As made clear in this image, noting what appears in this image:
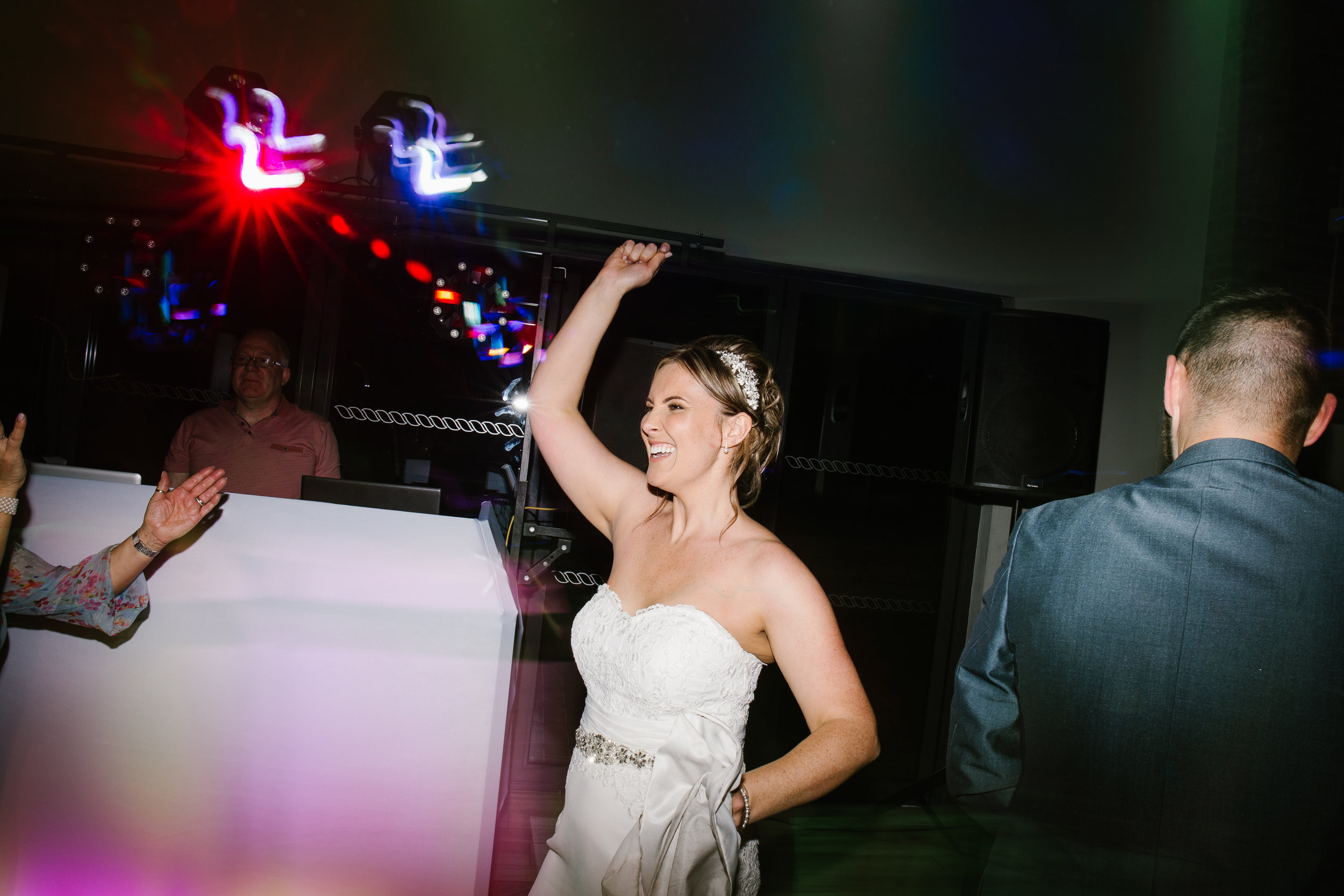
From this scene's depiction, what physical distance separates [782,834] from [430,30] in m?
4.39

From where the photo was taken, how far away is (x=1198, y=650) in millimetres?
1048

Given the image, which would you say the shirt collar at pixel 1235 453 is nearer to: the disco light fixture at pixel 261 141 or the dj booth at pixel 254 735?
the dj booth at pixel 254 735

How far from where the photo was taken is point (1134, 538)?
110cm

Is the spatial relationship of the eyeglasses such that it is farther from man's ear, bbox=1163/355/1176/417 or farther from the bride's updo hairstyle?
man's ear, bbox=1163/355/1176/417

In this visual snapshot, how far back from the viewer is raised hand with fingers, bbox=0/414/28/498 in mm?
1160

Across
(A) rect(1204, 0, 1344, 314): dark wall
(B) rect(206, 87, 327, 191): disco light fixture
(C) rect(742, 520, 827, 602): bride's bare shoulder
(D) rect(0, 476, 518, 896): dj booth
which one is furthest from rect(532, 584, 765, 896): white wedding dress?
(A) rect(1204, 0, 1344, 314): dark wall

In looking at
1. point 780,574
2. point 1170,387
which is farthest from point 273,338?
point 1170,387

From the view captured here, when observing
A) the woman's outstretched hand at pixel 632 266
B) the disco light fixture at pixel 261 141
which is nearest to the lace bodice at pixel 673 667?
the woman's outstretched hand at pixel 632 266

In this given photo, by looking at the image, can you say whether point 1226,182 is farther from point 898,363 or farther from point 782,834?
point 782,834

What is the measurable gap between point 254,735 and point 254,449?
7.49ft

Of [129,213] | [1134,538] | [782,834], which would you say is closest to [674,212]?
[129,213]

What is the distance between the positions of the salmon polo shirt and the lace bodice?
2.08 m

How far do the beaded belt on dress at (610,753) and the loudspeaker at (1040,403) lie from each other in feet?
7.98

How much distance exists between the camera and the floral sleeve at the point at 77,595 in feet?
3.57
